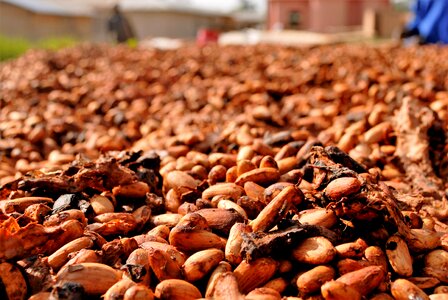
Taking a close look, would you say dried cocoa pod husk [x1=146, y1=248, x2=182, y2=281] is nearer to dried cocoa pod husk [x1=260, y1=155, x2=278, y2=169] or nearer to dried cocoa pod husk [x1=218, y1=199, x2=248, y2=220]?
dried cocoa pod husk [x1=218, y1=199, x2=248, y2=220]

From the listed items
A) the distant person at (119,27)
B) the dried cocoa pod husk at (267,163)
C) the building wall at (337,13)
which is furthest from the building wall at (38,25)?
the dried cocoa pod husk at (267,163)

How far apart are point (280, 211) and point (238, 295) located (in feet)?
1.39

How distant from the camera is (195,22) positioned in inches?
1075

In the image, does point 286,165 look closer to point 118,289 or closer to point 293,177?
point 293,177

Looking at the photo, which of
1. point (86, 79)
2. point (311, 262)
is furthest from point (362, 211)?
point (86, 79)

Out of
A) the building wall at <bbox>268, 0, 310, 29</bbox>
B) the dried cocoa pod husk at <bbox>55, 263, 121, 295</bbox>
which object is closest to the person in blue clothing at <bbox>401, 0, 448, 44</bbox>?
the dried cocoa pod husk at <bbox>55, 263, 121, 295</bbox>

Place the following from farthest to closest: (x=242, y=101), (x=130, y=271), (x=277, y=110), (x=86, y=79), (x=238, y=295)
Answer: (x=86, y=79)
(x=242, y=101)
(x=277, y=110)
(x=130, y=271)
(x=238, y=295)

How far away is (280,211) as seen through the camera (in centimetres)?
196

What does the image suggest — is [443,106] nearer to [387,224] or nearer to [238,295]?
[387,224]

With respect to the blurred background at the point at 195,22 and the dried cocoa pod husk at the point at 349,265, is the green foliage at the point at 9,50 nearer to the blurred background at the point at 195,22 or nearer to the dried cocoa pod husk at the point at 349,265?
the blurred background at the point at 195,22

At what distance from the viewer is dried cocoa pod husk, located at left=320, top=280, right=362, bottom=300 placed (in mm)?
1615

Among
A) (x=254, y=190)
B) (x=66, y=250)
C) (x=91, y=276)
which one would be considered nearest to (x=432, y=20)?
(x=254, y=190)

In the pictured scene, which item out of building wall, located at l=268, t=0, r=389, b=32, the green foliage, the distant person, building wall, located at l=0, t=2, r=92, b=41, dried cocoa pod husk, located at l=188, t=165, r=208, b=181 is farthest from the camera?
building wall, located at l=0, t=2, r=92, b=41

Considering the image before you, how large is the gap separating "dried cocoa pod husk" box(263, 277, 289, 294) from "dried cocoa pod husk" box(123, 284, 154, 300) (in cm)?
37
